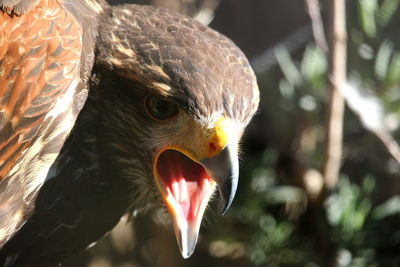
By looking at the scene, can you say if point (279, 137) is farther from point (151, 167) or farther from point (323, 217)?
point (151, 167)

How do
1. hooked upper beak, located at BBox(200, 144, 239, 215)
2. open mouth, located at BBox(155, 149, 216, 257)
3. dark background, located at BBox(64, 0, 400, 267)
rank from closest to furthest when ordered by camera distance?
1. hooked upper beak, located at BBox(200, 144, 239, 215)
2. open mouth, located at BBox(155, 149, 216, 257)
3. dark background, located at BBox(64, 0, 400, 267)

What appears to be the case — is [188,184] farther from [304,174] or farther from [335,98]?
[304,174]

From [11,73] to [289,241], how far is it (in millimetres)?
1812

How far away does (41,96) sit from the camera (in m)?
2.41

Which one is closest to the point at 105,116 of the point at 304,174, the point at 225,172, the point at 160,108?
the point at 160,108

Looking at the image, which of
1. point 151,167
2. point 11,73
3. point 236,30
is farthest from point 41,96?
point 236,30

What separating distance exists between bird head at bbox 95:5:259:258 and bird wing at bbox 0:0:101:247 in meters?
0.12

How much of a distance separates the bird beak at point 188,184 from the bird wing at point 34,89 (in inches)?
13.5

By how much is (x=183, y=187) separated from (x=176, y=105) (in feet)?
0.94

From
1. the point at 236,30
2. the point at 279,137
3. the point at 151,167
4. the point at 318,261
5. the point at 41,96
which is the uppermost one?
the point at 41,96

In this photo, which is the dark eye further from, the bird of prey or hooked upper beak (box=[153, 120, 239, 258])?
hooked upper beak (box=[153, 120, 239, 258])

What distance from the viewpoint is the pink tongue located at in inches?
101

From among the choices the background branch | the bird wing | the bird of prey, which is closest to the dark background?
the background branch

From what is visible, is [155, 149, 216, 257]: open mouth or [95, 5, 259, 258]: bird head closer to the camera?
[95, 5, 259, 258]: bird head
